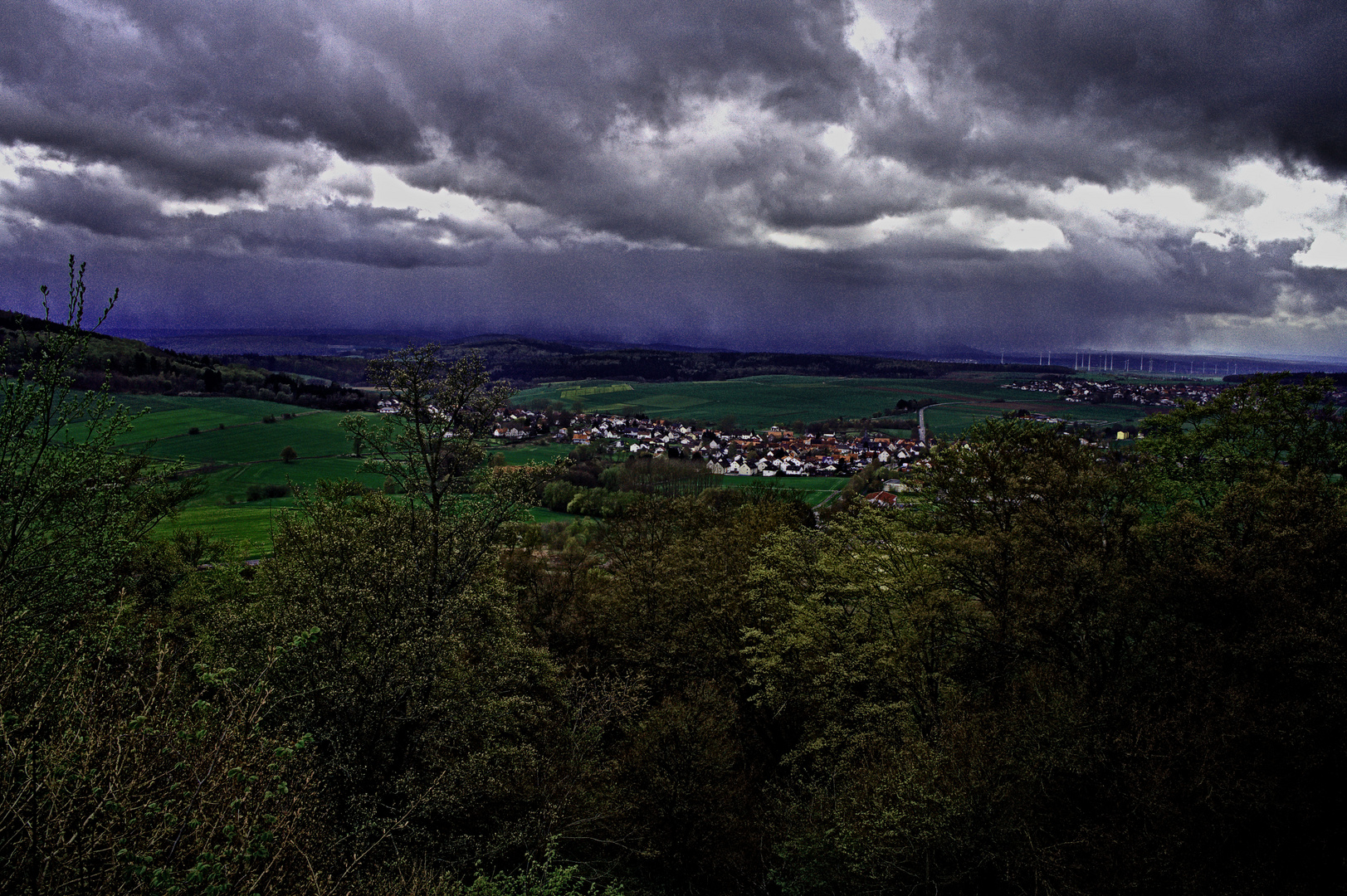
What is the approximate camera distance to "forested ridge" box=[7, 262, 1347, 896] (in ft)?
28.6

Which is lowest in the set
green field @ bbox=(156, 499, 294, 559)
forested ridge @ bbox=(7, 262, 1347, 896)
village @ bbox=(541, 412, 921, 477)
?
green field @ bbox=(156, 499, 294, 559)

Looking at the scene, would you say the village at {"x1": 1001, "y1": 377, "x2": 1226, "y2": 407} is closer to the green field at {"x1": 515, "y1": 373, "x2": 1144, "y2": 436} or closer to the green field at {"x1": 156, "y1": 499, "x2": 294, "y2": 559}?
the green field at {"x1": 515, "y1": 373, "x2": 1144, "y2": 436}

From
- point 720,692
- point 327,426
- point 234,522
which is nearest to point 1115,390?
point 327,426

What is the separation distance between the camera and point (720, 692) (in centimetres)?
2525

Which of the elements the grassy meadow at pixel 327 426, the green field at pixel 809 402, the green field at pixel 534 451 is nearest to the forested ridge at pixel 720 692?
the grassy meadow at pixel 327 426

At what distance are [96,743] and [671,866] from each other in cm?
1599

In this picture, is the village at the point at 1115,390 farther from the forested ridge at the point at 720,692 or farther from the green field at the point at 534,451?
the forested ridge at the point at 720,692

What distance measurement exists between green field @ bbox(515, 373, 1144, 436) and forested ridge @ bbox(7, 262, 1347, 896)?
357 feet

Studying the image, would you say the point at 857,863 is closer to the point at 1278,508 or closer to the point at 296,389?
the point at 1278,508

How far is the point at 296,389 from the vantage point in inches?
4865

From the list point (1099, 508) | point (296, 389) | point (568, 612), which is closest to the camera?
point (1099, 508)

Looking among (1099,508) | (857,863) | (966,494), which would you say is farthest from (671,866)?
(1099,508)

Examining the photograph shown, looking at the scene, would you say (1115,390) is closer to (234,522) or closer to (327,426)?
(327,426)

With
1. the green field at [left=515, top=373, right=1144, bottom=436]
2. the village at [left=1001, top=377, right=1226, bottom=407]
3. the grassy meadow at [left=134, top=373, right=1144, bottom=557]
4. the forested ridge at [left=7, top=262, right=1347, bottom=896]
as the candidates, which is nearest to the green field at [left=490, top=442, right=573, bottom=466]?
the grassy meadow at [left=134, top=373, right=1144, bottom=557]
